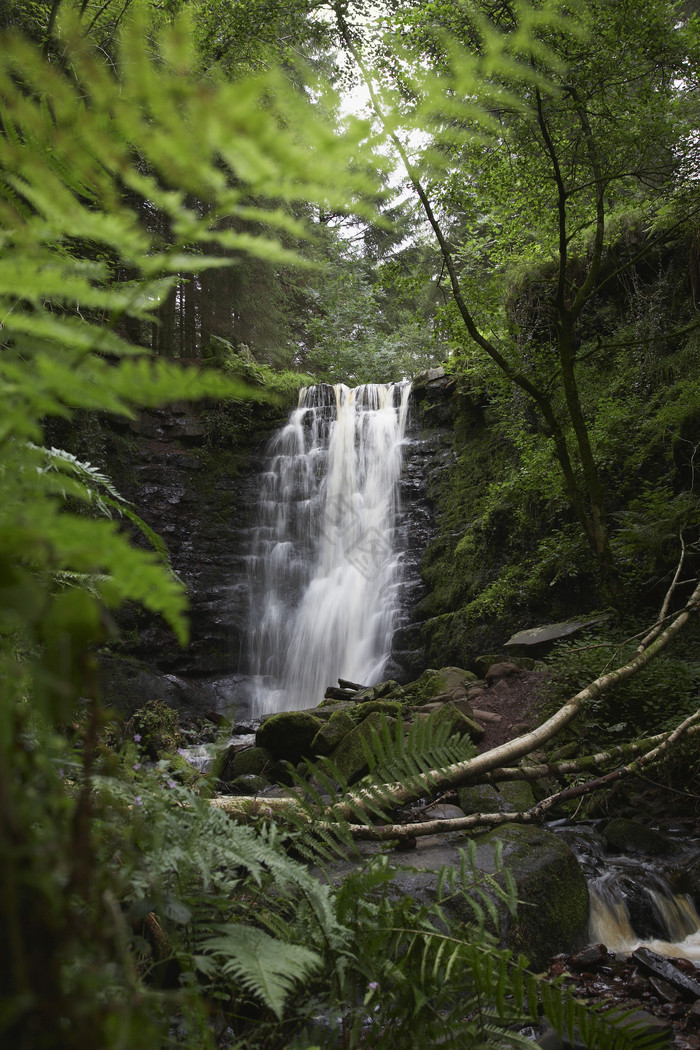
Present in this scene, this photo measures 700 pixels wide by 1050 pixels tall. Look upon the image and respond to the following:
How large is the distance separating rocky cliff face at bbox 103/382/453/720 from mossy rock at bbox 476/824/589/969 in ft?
20.2

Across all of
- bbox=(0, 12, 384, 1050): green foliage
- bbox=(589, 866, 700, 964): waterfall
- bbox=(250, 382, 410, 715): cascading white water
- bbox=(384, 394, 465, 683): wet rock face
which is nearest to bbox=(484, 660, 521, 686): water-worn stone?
bbox=(384, 394, 465, 683): wet rock face

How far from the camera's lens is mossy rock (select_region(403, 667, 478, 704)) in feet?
22.6

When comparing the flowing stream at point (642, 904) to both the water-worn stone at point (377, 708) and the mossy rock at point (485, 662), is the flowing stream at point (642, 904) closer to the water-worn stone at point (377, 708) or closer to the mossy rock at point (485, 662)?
the water-worn stone at point (377, 708)

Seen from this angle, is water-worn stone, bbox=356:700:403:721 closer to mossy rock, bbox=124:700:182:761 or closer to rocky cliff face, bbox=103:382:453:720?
mossy rock, bbox=124:700:182:761

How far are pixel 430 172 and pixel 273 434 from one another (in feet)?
30.6

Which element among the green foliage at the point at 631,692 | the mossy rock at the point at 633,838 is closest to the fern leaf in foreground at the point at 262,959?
the mossy rock at the point at 633,838

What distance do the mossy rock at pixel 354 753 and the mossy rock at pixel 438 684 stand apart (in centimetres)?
202

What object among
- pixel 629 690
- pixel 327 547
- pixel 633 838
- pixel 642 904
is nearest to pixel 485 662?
pixel 629 690

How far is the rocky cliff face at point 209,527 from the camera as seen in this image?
10.6 metres

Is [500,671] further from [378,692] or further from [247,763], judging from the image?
[247,763]

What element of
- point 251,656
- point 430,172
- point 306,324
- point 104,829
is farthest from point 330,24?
point 306,324

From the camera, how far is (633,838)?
386cm

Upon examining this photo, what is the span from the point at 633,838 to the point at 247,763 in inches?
143

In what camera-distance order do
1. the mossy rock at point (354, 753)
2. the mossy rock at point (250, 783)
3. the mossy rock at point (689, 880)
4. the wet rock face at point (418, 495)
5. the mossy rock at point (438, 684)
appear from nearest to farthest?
the mossy rock at point (689, 880) → the mossy rock at point (354, 753) → the mossy rock at point (250, 783) → the mossy rock at point (438, 684) → the wet rock face at point (418, 495)
